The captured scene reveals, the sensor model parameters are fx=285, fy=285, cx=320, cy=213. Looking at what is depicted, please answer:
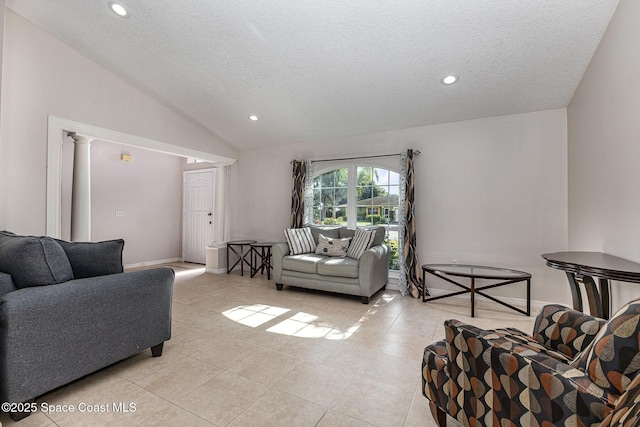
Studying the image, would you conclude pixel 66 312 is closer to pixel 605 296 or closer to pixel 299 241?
pixel 299 241

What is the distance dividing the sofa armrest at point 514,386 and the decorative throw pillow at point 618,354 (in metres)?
0.04

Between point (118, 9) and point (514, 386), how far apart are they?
4129 mm

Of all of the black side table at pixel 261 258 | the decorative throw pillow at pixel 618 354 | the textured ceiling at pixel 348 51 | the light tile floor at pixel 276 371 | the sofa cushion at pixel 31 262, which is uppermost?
the textured ceiling at pixel 348 51

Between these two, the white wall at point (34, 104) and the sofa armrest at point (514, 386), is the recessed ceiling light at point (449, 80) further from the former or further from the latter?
the white wall at point (34, 104)

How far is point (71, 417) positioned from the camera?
1607mm

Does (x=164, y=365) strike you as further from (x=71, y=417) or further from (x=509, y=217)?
(x=509, y=217)

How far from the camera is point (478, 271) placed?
3.47 m

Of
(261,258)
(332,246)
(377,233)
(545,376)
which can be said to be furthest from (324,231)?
(545,376)

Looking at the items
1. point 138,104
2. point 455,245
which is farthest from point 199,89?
point 455,245

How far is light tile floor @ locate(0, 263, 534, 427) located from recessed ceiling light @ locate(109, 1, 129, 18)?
315 cm

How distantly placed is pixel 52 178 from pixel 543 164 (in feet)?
19.0

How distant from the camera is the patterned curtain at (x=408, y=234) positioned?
4.04 metres

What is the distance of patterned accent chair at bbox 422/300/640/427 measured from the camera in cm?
89

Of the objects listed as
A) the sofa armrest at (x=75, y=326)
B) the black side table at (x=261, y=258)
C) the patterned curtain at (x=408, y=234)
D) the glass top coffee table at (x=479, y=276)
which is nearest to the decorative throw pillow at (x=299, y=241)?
the black side table at (x=261, y=258)
